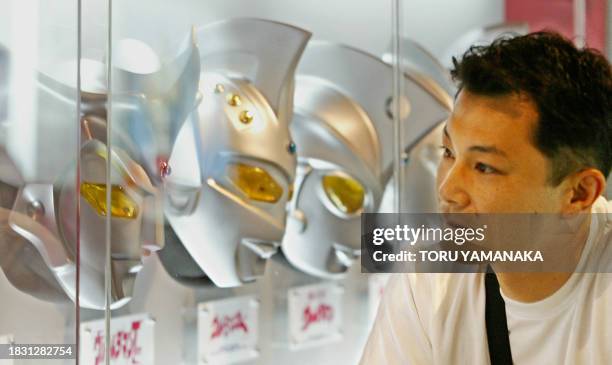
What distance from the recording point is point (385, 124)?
142 centimetres

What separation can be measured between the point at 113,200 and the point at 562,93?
1.91ft

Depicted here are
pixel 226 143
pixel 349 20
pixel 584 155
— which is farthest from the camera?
pixel 349 20

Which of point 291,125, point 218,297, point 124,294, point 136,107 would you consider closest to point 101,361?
point 124,294

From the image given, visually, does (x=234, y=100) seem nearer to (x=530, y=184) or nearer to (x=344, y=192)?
(x=344, y=192)

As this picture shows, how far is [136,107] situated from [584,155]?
58cm

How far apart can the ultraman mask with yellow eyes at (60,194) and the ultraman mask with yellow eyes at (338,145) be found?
1.01ft

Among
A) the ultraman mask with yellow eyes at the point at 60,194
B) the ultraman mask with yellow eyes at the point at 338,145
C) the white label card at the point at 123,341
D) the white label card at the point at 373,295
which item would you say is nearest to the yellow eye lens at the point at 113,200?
the ultraman mask with yellow eyes at the point at 60,194

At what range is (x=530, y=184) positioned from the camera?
115cm

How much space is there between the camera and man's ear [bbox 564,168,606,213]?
3.75 ft

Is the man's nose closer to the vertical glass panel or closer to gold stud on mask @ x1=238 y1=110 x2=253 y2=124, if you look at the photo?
gold stud on mask @ x1=238 y1=110 x2=253 y2=124

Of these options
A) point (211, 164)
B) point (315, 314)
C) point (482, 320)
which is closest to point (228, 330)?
point (315, 314)

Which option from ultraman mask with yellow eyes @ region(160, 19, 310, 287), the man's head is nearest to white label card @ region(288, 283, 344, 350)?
ultraman mask with yellow eyes @ region(160, 19, 310, 287)

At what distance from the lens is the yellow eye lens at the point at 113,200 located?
45.7 inches

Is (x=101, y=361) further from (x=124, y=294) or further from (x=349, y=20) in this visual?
(x=349, y=20)
